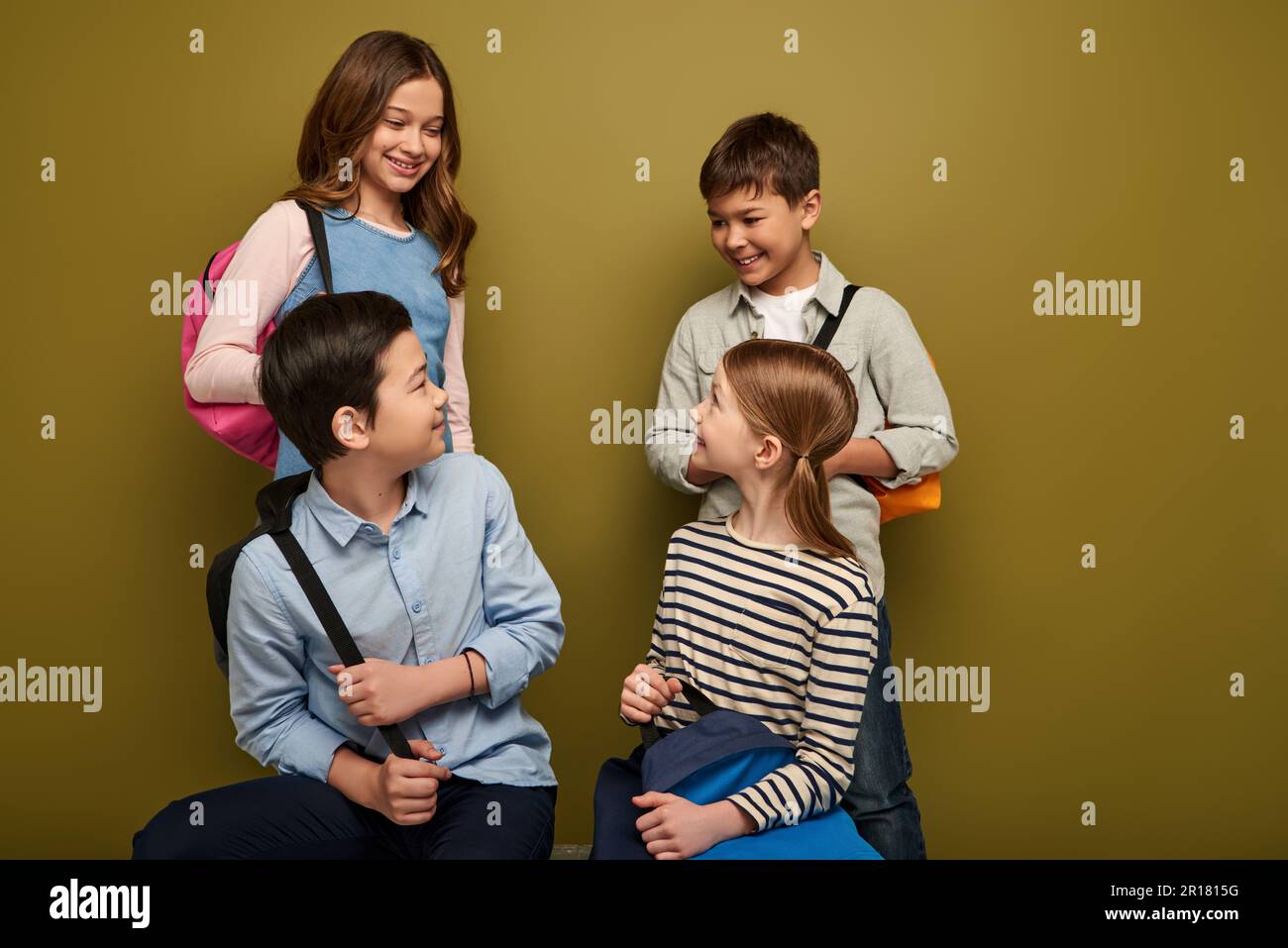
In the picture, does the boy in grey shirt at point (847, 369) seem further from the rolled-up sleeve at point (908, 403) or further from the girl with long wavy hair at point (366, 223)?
the girl with long wavy hair at point (366, 223)

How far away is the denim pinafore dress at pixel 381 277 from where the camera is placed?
6.23 feet

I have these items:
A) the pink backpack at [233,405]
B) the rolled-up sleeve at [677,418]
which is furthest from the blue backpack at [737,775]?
the pink backpack at [233,405]

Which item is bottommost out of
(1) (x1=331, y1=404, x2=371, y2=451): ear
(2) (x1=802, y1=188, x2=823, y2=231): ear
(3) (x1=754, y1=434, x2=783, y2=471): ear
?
(3) (x1=754, y1=434, x2=783, y2=471): ear

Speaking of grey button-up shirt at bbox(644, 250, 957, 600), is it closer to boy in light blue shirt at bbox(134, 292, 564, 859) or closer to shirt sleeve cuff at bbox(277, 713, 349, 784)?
boy in light blue shirt at bbox(134, 292, 564, 859)

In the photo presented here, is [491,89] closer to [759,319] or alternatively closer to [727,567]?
[759,319]

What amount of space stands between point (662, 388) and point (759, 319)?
267 millimetres

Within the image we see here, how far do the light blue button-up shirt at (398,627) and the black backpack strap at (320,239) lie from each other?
1.48 ft

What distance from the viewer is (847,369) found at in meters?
2.07

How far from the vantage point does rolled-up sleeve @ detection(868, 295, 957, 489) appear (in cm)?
202

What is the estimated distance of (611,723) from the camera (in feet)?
8.48

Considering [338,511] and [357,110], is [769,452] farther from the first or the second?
[357,110]

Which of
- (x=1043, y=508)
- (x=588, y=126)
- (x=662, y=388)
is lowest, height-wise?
(x=1043, y=508)

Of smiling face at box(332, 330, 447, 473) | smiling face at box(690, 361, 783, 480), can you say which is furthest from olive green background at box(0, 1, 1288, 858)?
smiling face at box(332, 330, 447, 473)
